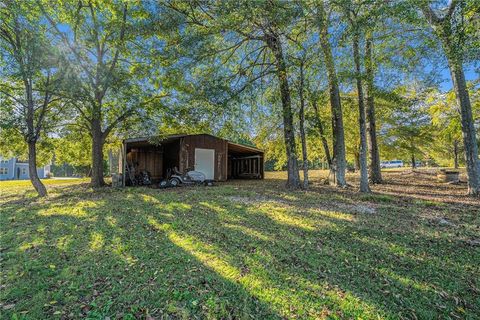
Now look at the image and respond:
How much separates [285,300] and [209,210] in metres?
3.92

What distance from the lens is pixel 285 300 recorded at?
8.32ft

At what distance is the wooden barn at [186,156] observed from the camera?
14.0 m

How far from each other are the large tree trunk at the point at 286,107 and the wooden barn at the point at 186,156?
636 centimetres

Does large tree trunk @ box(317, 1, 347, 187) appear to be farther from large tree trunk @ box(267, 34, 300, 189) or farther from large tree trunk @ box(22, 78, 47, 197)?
large tree trunk @ box(22, 78, 47, 197)

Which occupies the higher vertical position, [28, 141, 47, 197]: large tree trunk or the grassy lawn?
[28, 141, 47, 197]: large tree trunk

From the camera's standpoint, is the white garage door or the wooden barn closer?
the wooden barn

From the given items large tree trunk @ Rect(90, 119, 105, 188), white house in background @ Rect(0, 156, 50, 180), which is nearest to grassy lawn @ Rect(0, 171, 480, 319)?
large tree trunk @ Rect(90, 119, 105, 188)

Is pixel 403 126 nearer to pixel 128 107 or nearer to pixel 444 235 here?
pixel 444 235

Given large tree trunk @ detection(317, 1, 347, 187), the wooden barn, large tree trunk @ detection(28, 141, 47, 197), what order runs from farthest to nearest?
the wooden barn, large tree trunk @ detection(317, 1, 347, 187), large tree trunk @ detection(28, 141, 47, 197)

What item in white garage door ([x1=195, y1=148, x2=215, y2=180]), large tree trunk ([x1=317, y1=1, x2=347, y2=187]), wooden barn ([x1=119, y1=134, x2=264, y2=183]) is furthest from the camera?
white garage door ([x1=195, y1=148, x2=215, y2=180])

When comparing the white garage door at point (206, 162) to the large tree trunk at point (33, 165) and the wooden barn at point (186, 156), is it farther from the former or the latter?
the large tree trunk at point (33, 165)

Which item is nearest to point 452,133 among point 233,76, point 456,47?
point 456,47

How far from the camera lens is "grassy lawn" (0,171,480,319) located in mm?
2449

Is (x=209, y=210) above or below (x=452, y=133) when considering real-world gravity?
below
